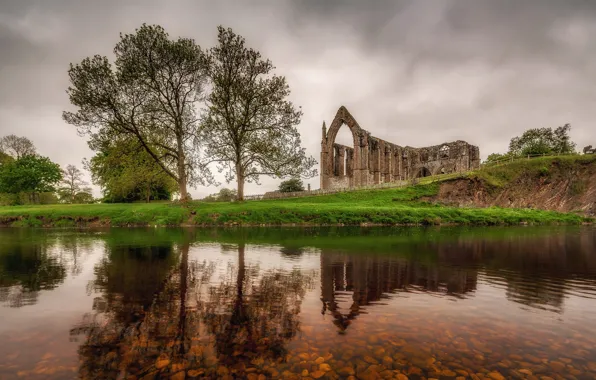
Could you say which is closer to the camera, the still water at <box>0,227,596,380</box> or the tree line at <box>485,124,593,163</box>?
the still water at <box>0,227,596,380</box>

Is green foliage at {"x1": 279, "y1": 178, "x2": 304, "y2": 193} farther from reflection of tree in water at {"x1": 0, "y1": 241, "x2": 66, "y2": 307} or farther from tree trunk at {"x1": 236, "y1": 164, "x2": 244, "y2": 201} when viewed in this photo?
reflection of tree in water at {"x1": 0, "y1": 241, "x2": 66, "y2": 307}

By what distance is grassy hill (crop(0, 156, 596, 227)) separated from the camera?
30.7 m

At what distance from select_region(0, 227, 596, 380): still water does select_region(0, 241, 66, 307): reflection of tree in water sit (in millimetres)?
71

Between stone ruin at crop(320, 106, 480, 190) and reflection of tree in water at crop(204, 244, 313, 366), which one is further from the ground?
stone ruin at crop(320, 106, 480, 190)

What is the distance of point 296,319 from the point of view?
6023 mm

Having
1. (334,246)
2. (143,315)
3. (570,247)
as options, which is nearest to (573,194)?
(570,247)

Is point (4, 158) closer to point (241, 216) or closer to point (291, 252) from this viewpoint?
point (241, 216)

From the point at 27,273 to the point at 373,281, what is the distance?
10887 millimetres

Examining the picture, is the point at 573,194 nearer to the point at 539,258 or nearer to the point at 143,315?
the point at 539,258

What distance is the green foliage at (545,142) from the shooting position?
7656 cm

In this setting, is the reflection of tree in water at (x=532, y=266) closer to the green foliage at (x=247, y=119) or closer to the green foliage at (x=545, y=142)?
the green foliage at (x=247, y=119)

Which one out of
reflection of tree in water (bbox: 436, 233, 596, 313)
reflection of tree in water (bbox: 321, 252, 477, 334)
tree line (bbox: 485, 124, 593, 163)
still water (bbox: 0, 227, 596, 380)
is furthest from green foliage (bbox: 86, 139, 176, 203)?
tree line (bbox: 485, 124, 593, 163)

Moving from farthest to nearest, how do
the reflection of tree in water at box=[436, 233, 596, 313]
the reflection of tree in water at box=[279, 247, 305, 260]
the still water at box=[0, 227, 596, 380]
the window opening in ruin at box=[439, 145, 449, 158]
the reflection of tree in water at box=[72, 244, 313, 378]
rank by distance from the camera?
the window opening in ruin at box=[439, 145, 449, 158] < the reflection of tree in water at box=[279, 247, 305, 260] < the reflection of tree in water at box=[436, 233, 596, 313] < the reflection of tree in water at box=[72, 244, 313, 378] < the still water at box=[0, 227, 596, 380]

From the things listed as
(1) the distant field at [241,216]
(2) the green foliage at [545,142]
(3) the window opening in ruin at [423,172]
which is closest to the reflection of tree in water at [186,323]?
(1) the distant field at [241,216]
